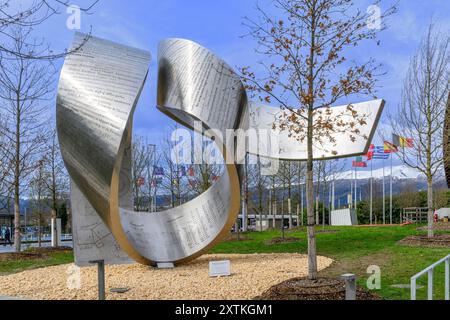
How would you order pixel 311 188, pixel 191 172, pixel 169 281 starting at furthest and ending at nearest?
pixel 191 172 → pixel 169 281 → pixel 311 188

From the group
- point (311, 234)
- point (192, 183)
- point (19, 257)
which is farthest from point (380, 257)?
point (192, 183)

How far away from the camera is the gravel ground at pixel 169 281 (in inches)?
319

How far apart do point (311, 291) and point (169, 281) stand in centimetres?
320

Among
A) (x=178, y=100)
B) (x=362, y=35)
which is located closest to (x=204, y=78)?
(x=178, y=100)

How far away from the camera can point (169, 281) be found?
9430 millimetres

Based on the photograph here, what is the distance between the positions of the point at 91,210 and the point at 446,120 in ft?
40.4

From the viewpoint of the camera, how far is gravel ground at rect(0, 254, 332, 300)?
810 centimetres

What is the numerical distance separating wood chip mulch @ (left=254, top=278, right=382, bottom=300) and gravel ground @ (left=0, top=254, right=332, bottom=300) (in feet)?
1.24

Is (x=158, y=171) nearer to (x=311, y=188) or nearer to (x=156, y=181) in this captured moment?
(x=156, y=181)

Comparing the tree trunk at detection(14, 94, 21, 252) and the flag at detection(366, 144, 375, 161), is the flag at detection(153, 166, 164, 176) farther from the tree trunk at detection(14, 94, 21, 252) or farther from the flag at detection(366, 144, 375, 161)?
the flag at detection(366, 144, 375, 161)

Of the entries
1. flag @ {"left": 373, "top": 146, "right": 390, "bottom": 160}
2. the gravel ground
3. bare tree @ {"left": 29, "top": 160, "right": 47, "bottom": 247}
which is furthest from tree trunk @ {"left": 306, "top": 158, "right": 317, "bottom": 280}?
flag @ {"left": 373, "top": 146, "right": 390, "bottom": 160}

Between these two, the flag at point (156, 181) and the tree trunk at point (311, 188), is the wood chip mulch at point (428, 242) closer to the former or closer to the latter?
the tree trunk at point (311, 188)

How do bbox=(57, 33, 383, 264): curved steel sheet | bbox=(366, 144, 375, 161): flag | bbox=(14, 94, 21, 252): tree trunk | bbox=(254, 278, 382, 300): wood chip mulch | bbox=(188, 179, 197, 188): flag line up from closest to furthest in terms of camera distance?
bbox=(254, 278, 382, 300): wood chip mulch, bbox=(57, 33, 383, 264): curved steel sheet, bbox=(14, 94, 21, 252): tree trunk, bbox=(188, 179, 197, 188): flag, bbox=(366, 144, 375, 161): flag
